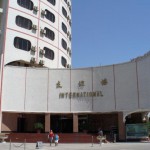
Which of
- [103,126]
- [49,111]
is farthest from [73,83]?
[103,126]

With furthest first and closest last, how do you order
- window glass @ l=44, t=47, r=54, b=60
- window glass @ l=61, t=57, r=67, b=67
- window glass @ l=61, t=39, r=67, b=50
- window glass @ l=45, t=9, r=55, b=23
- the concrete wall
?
window glass @ l=61, t=39, r=67, b=50 → window glass @ l=61, t=57, r=67, b=67 → window glass @ l=45, t=9, r=55, b=23 → window glass @ l=44, t=47, r=54, b=60 → the concrete wall

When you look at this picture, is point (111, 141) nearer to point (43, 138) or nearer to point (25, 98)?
point (43, 138)

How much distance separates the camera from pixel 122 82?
1409 inches

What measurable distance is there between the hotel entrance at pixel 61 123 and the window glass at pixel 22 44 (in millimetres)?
10302

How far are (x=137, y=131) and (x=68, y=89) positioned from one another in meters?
10.2

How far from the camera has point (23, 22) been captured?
42.3 m

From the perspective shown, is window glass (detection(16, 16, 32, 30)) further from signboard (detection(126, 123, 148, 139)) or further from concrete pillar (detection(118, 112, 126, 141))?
signboard (detection(126, 123, 148, 139))

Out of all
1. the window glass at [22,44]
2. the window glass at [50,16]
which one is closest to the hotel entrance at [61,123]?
the window glass at [22,44]

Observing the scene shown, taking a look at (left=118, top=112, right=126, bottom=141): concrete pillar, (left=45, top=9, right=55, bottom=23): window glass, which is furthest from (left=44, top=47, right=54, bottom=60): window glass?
(left=118, top=112, right=126, bottom=141): concrete pillar

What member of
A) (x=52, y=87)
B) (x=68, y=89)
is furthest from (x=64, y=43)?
(x=68, y=89)

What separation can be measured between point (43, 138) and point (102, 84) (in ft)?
32.1

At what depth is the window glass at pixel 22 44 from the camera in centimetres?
4075

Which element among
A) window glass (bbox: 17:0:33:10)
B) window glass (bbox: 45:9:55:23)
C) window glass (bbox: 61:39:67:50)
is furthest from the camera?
window glass (bbox: 61:39:67:50)

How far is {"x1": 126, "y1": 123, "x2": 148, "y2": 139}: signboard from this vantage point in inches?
1293
